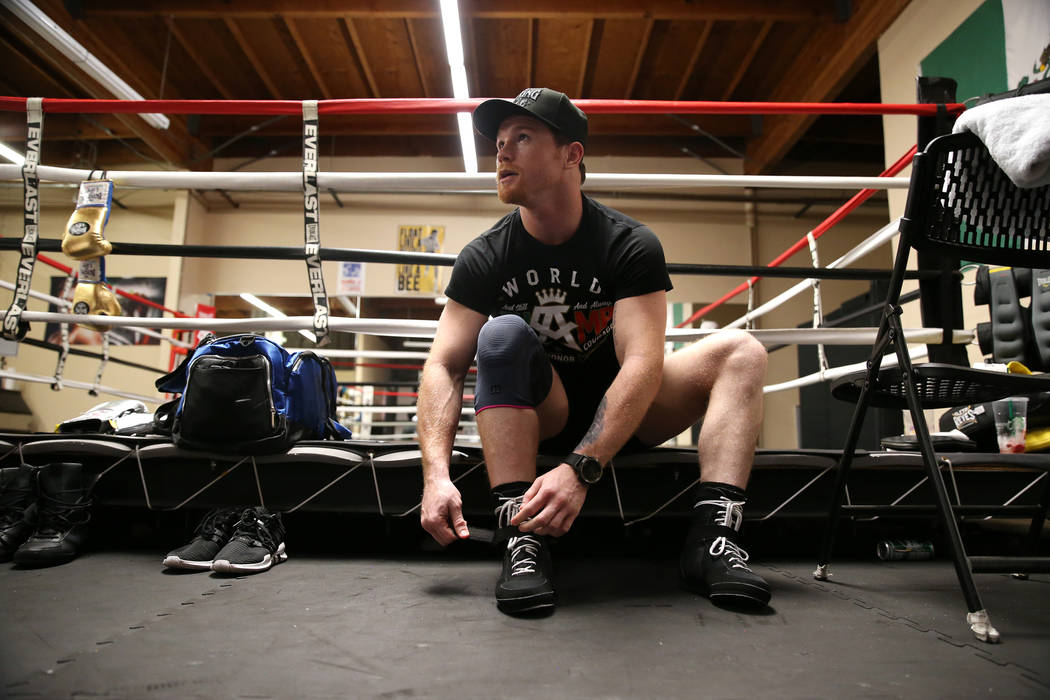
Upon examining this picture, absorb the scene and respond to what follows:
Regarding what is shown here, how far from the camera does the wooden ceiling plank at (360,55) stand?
5.05 m

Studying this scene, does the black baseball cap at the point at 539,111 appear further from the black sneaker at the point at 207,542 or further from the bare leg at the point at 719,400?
the black sneaker at the point at 207,542

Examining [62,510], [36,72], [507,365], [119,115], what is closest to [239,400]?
[62,510]

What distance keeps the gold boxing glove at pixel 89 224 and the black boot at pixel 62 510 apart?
62 cm

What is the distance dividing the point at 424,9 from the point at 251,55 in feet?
6.00

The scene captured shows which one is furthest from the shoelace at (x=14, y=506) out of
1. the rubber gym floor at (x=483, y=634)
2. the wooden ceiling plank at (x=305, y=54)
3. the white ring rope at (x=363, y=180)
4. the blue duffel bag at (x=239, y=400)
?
the wooden ceiling plank at (x=305, y=54)

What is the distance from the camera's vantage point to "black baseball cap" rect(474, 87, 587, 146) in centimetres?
117

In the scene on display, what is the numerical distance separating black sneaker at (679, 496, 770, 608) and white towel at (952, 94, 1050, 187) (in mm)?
665

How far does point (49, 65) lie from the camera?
5.11 metres

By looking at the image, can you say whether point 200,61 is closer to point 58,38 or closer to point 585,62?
point 58,38

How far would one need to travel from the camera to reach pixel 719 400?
1.15 meters

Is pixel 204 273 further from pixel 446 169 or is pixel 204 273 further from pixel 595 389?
pixel 595 389

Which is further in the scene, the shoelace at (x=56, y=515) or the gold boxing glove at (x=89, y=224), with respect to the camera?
the gold boxing glove at (x=89, y=224)

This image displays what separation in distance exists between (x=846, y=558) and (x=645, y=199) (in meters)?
5.80

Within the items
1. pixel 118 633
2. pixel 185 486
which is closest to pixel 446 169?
pixel 185 486
